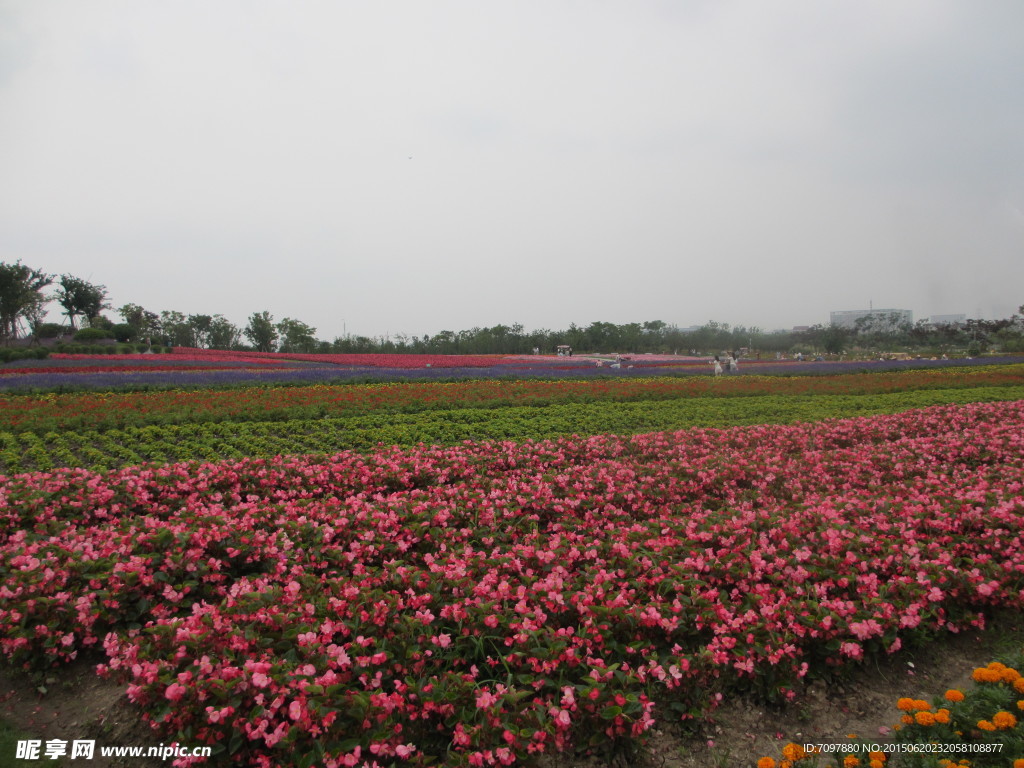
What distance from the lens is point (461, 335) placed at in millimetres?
44375

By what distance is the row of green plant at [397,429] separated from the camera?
745cm

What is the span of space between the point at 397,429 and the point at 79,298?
35.5m

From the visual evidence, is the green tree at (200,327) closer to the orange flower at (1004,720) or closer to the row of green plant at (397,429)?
the row of green plant at (397,429)

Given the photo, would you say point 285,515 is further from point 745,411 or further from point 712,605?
point 745,411

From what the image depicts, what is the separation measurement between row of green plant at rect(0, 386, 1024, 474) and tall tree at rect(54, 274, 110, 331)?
32529mm

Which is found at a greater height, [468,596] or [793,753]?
[468,596]

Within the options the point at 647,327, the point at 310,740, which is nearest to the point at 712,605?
the point at 310,740

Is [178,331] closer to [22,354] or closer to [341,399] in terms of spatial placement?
[22,354]

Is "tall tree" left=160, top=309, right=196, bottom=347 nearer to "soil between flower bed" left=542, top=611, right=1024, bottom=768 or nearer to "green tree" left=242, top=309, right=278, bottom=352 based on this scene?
"green tree" left=242, top=309, right=278, bottom=352

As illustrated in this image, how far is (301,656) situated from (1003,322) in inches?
2432

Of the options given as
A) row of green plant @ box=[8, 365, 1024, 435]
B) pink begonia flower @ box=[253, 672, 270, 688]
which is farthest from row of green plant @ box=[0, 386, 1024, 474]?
pink begonia flower @ box=[253, 672, 270, 688]

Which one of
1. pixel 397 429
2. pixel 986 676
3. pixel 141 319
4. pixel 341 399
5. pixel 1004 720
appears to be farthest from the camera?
pixel 141 319

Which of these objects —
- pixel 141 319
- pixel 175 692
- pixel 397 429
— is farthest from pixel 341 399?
pixel 141 319

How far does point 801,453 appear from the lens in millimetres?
6977
